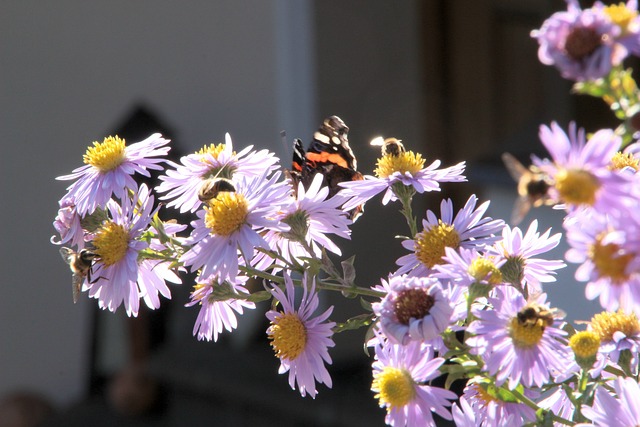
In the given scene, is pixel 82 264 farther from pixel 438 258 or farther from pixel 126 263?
pixel 438 258

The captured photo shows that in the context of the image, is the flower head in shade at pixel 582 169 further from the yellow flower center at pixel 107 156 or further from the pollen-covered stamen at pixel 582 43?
the yellow flower center at pixel 107 156

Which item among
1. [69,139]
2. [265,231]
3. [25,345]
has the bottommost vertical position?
[25,345]

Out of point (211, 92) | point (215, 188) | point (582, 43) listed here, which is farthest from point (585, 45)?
point (211, 92)

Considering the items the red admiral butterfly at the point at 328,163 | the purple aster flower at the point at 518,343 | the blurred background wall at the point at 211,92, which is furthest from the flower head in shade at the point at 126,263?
the blurred background wall at the point at 211,92

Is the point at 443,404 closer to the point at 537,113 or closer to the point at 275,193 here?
the point at 275,193

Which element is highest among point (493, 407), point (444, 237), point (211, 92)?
point (211, 92)

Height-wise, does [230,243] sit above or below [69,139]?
below

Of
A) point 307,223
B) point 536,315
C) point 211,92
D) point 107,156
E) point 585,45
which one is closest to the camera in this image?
point 585,45

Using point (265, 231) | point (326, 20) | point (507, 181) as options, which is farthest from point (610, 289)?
point (326, 20)
